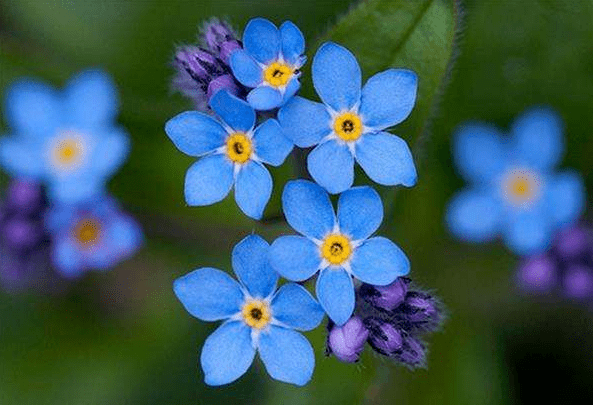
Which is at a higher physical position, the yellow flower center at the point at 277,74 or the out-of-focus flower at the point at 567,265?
the yellow flower center at the point at 277,74

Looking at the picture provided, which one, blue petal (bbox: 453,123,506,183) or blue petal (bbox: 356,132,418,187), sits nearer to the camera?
blue petal (bbox: 356,132,418,187)

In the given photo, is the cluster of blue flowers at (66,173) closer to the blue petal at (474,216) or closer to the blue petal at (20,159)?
the blue petal at (20,159)

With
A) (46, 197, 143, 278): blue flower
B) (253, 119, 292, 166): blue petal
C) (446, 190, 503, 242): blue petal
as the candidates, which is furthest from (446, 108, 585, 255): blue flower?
(253, 119, 292, 166): blue petal

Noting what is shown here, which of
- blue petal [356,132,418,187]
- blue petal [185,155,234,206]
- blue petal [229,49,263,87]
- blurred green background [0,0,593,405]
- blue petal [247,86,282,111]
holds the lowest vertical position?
blurred green background [0,0,593,405]

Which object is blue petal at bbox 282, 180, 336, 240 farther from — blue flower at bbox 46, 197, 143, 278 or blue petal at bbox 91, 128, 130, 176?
blue flower at bbox 46, 197, 143, 278

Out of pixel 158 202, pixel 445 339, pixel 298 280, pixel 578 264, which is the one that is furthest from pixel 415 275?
pixel 298 280

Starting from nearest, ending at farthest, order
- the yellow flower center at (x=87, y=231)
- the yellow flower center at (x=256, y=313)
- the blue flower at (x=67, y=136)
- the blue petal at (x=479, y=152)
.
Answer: the yellow flower center at (x=256, y=313)
the blue flower at (x=67, y=136)
the blue petal at (x=479, y=152)
the yellow flower center at (x=87, y=231)

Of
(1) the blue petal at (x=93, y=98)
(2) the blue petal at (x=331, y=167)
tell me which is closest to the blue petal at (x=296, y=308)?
(2) the blue petal at (x=331, y=167)
